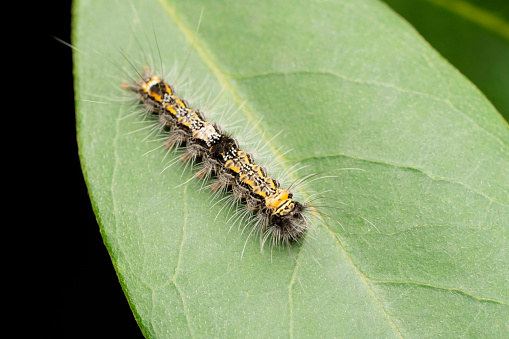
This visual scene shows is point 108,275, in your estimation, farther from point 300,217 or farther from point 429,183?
point 429,183

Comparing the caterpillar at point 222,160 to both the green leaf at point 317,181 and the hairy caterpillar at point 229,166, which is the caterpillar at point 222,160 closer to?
the hairy caterpillar at point 229,166

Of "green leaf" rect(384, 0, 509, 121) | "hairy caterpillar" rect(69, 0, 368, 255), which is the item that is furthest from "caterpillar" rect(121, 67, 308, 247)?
"green leaf" rect(384, 0, 509, 121)

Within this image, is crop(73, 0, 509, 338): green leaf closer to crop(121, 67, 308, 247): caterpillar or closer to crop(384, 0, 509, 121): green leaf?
crop(121, 67, 308, 247): caterpillar

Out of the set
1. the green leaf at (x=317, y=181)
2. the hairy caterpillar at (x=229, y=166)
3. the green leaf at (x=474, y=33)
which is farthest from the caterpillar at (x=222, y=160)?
the green leaf at (x=474, y=33)

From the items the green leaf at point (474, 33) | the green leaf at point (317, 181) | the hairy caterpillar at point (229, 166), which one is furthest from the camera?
the green leaf at point (474, 33)

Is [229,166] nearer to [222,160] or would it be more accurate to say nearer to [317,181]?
[222,160]

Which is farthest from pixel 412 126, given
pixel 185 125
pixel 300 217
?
pixel 185 125
